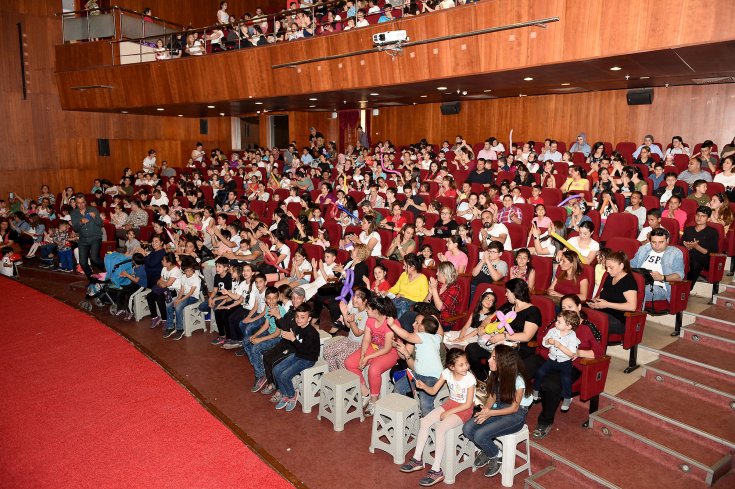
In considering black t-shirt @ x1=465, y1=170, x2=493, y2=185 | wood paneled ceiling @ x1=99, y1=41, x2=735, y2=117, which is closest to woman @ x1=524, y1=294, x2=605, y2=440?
wood paneled ceiling @ x1=99, y1=41, x2=735, y2=117

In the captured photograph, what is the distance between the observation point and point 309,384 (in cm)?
468

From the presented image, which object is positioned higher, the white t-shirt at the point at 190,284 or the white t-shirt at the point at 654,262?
the white t-shirt at the point at 654,262

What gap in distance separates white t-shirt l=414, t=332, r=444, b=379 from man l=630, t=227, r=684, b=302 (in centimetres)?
→ 211

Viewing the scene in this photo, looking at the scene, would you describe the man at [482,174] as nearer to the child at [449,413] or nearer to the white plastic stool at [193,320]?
the white plastic stool at [193,320]

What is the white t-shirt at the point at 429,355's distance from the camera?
4195 mm

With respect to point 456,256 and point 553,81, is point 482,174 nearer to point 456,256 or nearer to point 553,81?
point 553,81

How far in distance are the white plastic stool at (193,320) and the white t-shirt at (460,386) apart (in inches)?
147

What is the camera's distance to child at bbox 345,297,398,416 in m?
4.54

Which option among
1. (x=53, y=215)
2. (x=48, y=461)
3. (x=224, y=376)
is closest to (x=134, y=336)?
(x=224, y=376)

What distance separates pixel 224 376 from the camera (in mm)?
5391

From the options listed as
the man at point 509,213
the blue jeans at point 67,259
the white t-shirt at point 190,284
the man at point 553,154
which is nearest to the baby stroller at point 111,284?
the white t-shirt at point 190,284

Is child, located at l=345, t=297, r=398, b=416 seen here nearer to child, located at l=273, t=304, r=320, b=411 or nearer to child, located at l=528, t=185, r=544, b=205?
child, located at l=273, t=304, r=320, b=411

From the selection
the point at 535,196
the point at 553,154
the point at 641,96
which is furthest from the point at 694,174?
the point at 641,96

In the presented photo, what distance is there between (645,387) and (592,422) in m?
Answer: 0.59
